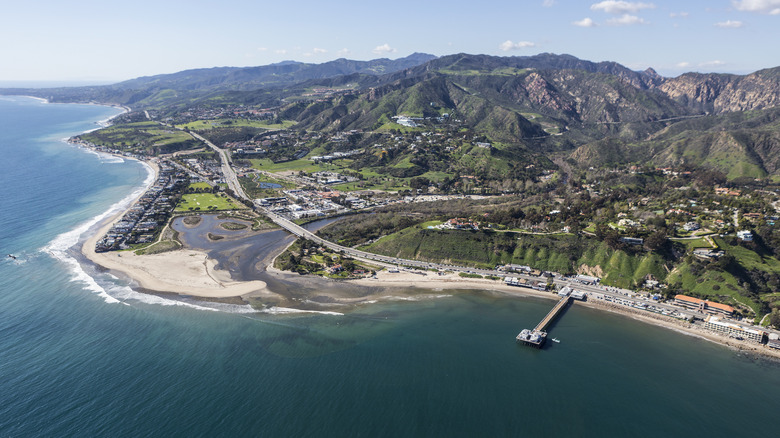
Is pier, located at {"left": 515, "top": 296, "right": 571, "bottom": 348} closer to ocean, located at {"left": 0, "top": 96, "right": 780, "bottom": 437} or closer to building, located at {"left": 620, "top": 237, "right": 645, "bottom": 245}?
ocean, located at {"left": 0, "top": 96, "right": 780, "bottom": 437}

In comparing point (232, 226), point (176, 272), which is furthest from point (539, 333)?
point (232, 226)

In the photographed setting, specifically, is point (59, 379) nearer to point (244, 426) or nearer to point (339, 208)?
point (244, 426)

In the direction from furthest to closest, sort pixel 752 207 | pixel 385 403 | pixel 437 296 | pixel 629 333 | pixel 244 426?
pixel 752 207 < pixel 437 296 < pixel 629 333 < pixel 385 403 < pixel 244 426

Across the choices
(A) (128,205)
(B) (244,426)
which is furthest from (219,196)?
(B) (244,426)

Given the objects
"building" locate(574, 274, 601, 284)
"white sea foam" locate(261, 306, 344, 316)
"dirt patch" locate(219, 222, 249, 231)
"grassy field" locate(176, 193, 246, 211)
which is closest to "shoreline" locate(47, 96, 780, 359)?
"white sea foam" locate(261, 306, 344, 316)

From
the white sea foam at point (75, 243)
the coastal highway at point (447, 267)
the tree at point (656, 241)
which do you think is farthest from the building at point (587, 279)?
the white sea foam at point (75, 243)
